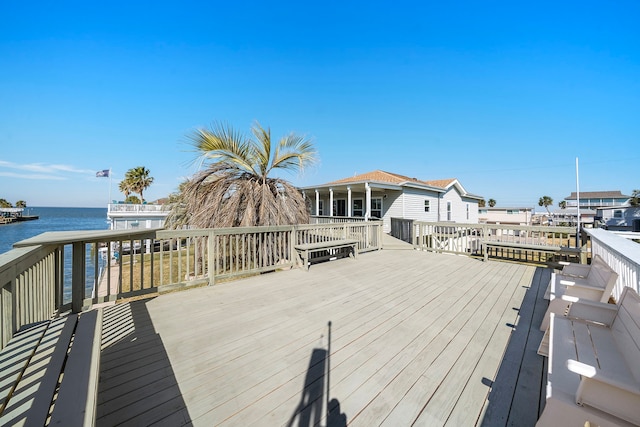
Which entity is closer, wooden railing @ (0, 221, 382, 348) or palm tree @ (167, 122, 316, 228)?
wooden railing @ (0, 221, 382, 348)

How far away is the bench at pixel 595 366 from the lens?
1.13 meters

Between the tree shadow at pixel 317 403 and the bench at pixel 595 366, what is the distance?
1.11 meters

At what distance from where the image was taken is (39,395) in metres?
1.05

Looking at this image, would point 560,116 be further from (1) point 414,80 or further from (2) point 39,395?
(2) point 39,395

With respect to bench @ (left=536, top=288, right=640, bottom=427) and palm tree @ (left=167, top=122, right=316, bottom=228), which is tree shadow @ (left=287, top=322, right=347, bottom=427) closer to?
bench @ (left=536, top=288, right=640, bottom=427)

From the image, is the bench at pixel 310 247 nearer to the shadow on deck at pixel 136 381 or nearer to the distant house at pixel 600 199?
the shadow on deck at pixel 136 381

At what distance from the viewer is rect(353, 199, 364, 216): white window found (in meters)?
15.0

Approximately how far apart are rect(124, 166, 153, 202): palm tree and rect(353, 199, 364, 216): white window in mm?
30439

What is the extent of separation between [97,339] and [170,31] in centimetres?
1417

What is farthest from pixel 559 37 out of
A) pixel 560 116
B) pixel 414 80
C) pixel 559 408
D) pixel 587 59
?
pixel 559 408

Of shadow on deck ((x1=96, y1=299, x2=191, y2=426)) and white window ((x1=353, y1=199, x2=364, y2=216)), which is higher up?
white window ((x1=353, y1=199, x2=364, y2=216))

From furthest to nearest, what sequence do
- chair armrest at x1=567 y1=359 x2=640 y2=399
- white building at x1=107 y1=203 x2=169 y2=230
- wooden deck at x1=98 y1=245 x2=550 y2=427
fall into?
white building at x1=107 y1=203 x2=169 y2=230, wooden deck at x1=98 y1=245 x2=550 y2=427, chair armrest at x1=567 y1=359 x2=640 y2=399

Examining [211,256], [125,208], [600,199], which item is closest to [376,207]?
[211,256]

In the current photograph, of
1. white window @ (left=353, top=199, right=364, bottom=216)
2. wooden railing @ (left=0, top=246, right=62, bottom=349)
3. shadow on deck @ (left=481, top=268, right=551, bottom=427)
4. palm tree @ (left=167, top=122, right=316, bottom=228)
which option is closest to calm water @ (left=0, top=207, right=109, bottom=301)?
wooden railing @ (left=0, top=246, right=62, bottom=349)
